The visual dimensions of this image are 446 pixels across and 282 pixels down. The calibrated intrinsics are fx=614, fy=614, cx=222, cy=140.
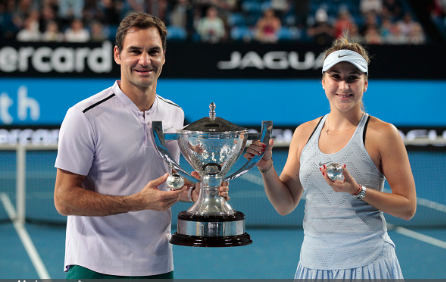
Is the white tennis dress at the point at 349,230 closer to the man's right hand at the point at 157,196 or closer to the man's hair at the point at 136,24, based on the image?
the man's right hand at the point at 157,196

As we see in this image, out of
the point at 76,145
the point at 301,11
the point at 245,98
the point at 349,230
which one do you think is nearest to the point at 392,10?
the point at 301,11

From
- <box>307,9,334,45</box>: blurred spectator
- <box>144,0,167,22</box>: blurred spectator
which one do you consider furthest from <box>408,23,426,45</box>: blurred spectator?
<box>144,0,167,22</box>: blurred spectator

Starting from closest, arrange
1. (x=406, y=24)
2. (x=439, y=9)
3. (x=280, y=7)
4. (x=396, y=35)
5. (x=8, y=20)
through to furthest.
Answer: (x=8, y=20) < (x=396, y=35) < (x=406, y=24) < (x=280, y=7) < (x=439, y=9)

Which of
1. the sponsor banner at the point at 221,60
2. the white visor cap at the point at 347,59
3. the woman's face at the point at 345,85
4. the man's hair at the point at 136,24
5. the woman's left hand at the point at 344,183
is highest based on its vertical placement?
the sponsor banner at the point at 221,60

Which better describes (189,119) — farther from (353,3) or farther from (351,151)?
(351,151)

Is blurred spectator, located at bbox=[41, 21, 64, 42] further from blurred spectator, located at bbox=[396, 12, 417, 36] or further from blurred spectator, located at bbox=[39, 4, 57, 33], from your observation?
blurred spectator, located at bbox=[396, 12, 417, 36]

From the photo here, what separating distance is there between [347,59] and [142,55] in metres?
0.90

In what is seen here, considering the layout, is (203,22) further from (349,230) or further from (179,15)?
(349,230)

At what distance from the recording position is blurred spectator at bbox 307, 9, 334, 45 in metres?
12.1

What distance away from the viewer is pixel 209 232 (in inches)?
105

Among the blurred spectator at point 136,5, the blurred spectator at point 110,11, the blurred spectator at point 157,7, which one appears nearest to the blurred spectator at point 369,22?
the blurred spectator at point 157,7

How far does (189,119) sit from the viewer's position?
36.2ft

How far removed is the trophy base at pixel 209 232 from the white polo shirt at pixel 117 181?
188 mm

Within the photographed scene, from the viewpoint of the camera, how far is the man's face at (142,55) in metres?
2.70
